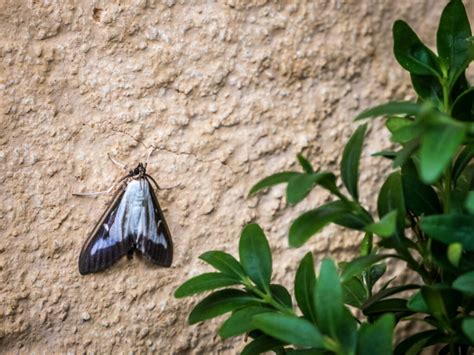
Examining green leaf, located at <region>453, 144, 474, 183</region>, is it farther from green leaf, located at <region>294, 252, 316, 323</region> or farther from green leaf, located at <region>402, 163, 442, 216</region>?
green leaf, located at <region>294, 252, 316, 323</region>

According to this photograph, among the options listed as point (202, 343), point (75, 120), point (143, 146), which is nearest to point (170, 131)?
point (143, 146)

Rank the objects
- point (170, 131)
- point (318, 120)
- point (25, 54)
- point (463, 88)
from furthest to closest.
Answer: point (318, 120), point (170, 131), point (25, 54), point (463, 88)

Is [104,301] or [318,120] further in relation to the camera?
[318,120]

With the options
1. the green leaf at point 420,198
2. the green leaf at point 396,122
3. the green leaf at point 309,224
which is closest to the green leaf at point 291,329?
the green leaf at point 309,224

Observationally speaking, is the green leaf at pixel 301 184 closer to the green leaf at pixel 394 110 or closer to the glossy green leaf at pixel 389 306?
the green leaf at pixel 394 110

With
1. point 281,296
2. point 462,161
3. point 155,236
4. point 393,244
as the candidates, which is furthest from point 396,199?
point 155,236

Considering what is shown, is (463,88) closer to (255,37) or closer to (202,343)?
(255,37)

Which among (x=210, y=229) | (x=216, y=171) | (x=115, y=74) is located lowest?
(x=210, y=229)

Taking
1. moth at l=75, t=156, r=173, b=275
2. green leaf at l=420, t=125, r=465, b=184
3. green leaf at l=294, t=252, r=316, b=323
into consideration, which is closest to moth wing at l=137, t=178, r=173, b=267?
moth at l=75, t=156, r=173, b=275
